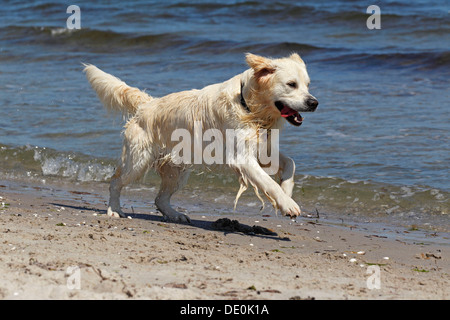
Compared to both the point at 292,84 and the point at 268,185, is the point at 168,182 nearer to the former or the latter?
the point at 268,185

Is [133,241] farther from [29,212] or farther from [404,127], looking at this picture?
[404,127]

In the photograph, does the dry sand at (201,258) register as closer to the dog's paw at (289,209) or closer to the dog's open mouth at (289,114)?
the dog's paw at (289,209)

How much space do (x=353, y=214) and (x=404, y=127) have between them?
10.1 ft

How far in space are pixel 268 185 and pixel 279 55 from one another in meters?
10.5

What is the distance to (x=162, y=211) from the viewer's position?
685cm

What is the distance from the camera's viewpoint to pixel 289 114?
19.5ft

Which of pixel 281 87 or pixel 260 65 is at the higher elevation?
pixel 260 65

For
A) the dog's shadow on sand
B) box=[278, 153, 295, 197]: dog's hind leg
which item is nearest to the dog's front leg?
box=[278, 153, 295, 197]: dog's hind leg

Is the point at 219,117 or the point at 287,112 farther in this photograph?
the point at 219,117

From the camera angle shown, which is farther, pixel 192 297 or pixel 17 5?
pixel 17 5

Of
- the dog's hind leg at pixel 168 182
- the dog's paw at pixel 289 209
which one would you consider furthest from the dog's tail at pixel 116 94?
the dog's paw at pixel 289 209

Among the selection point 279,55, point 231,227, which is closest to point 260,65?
point 231,227

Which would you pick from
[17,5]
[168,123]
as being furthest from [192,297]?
[17,5]

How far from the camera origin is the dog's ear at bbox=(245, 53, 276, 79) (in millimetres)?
5871
